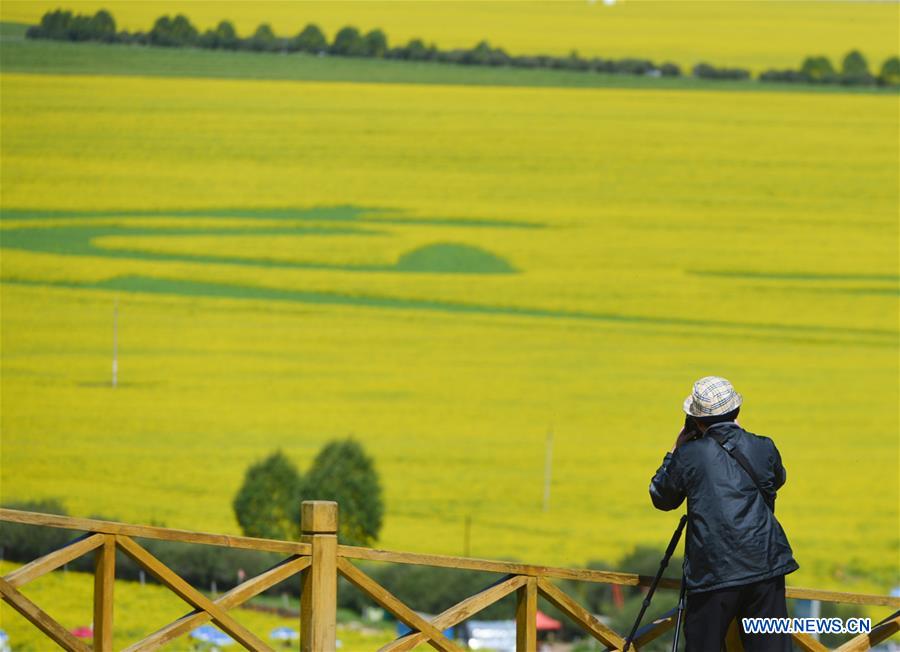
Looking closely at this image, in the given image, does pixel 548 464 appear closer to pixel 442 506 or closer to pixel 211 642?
pixel 442 506

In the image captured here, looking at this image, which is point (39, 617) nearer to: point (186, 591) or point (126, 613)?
point (186, 591)

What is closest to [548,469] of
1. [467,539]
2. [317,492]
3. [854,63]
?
[467,539]

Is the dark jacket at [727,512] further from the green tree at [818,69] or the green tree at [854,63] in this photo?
the green tree at [854,63]

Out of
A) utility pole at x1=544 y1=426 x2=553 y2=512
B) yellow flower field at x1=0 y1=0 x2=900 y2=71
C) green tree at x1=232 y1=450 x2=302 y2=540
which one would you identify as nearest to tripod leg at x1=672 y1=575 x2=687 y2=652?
green tree at x1=232 y1=450 x2=302 y2=540

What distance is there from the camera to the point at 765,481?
3250 mm

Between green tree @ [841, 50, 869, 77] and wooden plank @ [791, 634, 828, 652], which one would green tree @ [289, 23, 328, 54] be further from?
wooden plank @ [791, 634, 828, 652]

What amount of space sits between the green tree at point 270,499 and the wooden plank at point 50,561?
55.6 ft

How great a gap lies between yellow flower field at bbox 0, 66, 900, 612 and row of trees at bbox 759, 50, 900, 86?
29 centimetres

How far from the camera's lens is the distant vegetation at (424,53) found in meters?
21.6

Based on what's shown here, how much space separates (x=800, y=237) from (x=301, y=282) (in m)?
8.17

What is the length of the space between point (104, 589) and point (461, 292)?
19170mm

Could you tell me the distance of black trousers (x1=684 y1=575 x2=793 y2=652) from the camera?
3.27m

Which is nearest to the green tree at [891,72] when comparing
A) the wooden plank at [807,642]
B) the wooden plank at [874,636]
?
the wooden plank at [874,636]

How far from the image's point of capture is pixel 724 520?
10.6ft
